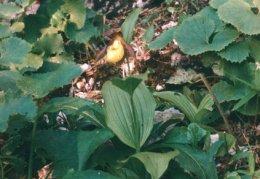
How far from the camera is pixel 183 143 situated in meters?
2.06

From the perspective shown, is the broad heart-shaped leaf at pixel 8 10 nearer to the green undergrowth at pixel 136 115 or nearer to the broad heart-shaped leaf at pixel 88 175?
the green undergrowth at pixel 136 115

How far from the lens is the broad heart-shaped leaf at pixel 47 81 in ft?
7.00

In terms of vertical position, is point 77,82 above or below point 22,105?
below

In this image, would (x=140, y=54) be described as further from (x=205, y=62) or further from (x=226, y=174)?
(x=226, y=174)

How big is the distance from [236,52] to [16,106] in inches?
46.2

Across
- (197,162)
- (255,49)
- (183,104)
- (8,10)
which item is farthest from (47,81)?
(255,49)

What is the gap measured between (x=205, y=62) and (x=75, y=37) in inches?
34.9

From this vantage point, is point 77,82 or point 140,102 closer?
point 140,102

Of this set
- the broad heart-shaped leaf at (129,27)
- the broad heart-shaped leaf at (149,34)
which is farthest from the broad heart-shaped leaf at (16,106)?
the broad heart-shaped leaf at (149,34)

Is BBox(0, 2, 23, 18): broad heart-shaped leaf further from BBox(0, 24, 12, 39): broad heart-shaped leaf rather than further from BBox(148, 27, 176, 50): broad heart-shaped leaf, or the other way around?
BBox(148, 27, 176, 50): broad heart-shaped leaf

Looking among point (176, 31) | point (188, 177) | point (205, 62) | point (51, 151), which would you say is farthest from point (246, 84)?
point (51, 151)

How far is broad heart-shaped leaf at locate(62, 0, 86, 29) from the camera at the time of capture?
3.07 metres

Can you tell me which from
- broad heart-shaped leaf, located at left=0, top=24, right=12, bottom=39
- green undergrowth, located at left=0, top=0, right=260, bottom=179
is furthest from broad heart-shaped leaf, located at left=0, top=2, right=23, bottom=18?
broad heart-shaped leaf, located at left=0, top=24, right=12, bottom=39

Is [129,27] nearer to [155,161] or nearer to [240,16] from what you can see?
[240,16]
